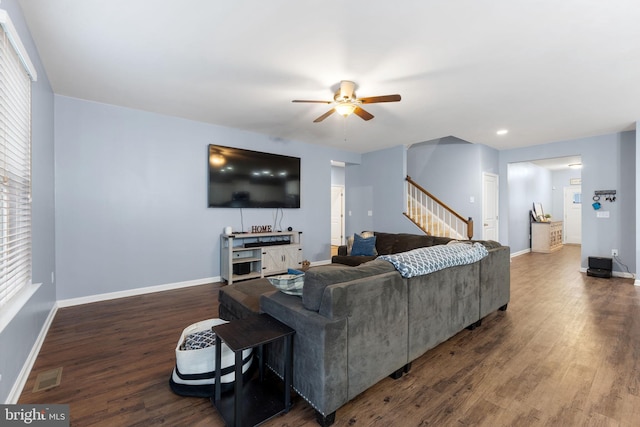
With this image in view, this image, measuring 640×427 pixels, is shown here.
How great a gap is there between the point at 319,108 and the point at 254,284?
251 cm

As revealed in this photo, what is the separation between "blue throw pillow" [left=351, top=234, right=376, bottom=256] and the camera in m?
4.79

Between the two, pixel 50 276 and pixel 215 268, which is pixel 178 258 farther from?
pixel 50 276

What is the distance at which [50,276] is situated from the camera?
10.3 feet

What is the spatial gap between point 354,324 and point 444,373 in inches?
39.6

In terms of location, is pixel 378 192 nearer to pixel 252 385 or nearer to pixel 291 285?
pixel 291 285

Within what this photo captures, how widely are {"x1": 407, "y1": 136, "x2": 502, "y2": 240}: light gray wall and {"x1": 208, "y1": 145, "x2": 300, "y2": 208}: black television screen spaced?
342 cm

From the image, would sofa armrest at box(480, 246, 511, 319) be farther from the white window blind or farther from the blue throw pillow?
the white window blind

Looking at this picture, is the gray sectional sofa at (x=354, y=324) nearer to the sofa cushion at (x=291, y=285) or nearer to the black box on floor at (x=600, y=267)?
the sofa cushion at (x=291, y=285)

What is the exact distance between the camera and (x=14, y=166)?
2.03 metres

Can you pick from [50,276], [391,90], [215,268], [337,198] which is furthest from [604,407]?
[337,198]

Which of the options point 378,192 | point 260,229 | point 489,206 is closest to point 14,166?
point 260,229

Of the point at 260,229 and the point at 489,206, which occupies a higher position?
the point at 489,206

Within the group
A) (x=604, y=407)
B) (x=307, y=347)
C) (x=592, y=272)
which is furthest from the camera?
(x=592, y=272)

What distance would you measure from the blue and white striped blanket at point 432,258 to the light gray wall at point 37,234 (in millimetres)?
2384
